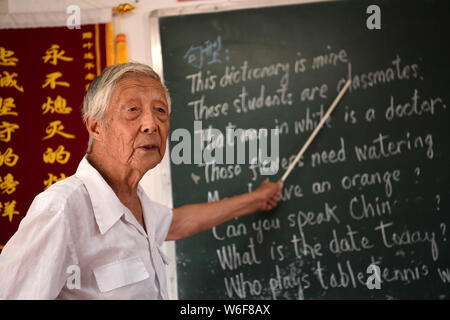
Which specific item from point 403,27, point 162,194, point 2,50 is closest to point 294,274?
point 162,194

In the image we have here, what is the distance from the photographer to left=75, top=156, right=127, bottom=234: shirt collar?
113 cm

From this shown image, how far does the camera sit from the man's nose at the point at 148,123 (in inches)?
48.0

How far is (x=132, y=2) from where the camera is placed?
6.64 feet

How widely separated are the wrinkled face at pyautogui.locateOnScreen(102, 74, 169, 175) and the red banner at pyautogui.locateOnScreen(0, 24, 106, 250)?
810mm

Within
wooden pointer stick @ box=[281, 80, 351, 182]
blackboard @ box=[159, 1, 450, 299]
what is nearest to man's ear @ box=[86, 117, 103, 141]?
blackboard @ box=[159, 1, 450, 299]

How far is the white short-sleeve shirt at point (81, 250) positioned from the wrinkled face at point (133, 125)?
0.35 ft

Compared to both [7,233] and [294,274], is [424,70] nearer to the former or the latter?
[294,274]

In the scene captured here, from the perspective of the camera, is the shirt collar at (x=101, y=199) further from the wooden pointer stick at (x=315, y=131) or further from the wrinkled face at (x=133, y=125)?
the wooden pointer stick at (x=315, y=131)

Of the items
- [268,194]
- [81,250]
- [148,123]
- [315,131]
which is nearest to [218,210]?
[268,194]

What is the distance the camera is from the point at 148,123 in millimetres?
1220

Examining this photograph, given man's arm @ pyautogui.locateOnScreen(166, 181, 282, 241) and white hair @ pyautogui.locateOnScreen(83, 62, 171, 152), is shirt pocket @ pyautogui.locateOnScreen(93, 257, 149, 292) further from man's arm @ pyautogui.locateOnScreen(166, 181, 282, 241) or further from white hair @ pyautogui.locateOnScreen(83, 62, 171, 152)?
man's arm @ pyautogui.locateOnScreen(166, 181, 282, 241)
